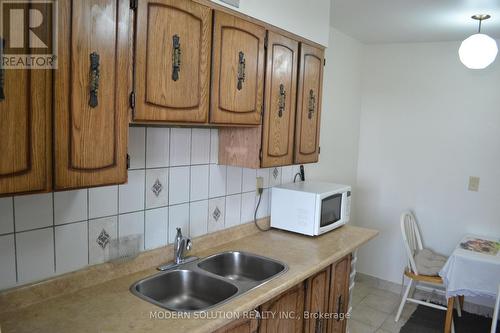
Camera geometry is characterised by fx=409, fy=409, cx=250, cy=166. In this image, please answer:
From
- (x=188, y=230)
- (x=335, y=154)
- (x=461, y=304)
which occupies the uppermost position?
(x=335, y=154)

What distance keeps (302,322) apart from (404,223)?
A: 1.81m

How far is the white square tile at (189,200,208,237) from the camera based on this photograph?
2.13 m

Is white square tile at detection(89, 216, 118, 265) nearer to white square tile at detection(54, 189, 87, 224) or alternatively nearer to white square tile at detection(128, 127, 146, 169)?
white square tile at detection(54, 189, 87, 224)

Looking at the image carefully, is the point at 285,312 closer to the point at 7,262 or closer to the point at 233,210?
the point at 233,210

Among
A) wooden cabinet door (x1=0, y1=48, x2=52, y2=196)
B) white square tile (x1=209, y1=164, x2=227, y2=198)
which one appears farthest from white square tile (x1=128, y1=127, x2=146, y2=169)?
wooden cabinet door (x1=0, y1=48, x2=52, y2=196)

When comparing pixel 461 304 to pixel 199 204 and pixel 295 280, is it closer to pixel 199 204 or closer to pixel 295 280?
pixel 295 280

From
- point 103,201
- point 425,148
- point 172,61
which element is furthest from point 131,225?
point 425,148

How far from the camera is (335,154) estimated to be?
3654 mm

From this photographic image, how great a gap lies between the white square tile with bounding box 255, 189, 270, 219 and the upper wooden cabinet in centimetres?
159

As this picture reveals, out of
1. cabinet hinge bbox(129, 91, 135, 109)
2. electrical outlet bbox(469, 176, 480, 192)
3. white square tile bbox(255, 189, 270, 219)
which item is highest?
cabinet hinge bbox(129, 91, 135, 109)

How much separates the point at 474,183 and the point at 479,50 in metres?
1.40

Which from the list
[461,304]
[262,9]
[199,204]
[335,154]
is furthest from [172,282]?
[461,304]

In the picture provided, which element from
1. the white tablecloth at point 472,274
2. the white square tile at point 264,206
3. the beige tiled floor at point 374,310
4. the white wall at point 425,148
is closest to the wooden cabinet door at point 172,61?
the white square tile at point 264,206

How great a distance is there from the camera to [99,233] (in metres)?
1.69
